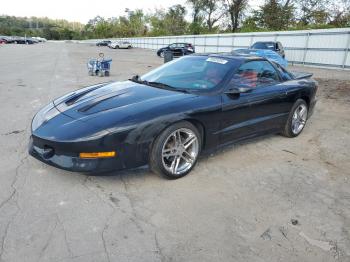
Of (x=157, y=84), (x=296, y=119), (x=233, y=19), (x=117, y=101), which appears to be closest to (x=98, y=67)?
(x=157, y=84)

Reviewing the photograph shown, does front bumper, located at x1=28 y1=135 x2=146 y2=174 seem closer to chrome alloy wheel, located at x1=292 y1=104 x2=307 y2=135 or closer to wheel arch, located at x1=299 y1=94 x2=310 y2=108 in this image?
chrome alloy wheel, located at x1=292 y1=104 x2=307 y2=135

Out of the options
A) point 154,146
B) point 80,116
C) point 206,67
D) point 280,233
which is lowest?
point 280,233

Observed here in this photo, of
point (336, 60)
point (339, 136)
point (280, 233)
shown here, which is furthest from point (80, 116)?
point (336, 60)

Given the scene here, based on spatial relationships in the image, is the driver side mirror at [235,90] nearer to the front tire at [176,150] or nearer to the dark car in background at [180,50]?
the front tire at [176,150]

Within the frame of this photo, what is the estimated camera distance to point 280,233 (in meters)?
2.69

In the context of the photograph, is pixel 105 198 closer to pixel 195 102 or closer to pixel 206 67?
pixel 195 102

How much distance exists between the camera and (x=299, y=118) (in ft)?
17.4

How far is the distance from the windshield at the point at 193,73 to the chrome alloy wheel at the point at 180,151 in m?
0.68

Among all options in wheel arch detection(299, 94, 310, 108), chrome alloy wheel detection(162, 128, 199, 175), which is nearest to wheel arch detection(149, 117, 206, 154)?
Answer: chrome alloy wheel detection(162, 128, 199, 175)

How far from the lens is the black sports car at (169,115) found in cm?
308

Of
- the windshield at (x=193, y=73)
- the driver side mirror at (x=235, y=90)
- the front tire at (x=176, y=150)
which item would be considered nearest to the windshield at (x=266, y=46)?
the windshield at (x=193, y=73)

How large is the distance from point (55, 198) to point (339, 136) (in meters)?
4.52

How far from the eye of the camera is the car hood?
10.9ft

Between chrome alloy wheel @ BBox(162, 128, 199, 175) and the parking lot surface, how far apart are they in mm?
143
